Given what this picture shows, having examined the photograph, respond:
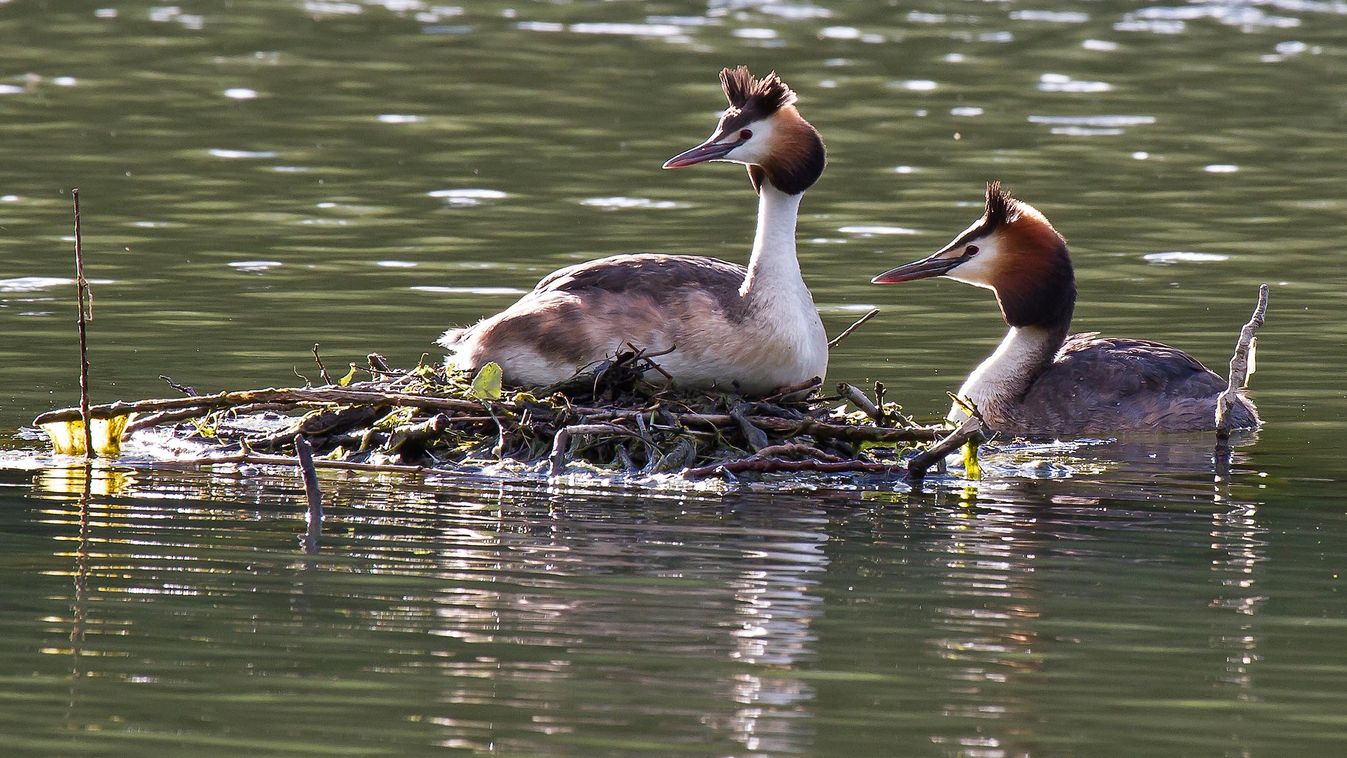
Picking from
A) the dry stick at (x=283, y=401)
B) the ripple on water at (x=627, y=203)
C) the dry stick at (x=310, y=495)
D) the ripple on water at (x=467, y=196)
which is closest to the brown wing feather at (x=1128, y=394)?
the dry stick at (x=283, y=401)

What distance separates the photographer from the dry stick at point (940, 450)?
9.55 m

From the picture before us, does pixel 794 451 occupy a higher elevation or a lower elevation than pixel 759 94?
lower

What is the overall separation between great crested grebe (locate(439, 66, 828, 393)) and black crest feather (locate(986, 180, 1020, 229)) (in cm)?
173

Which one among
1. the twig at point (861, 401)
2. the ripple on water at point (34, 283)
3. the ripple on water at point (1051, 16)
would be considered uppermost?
the ripple on water at point (1051, 16)

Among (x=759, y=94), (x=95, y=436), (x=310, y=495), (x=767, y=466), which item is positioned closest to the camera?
(x=310, y=495)

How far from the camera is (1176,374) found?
12.0 metres

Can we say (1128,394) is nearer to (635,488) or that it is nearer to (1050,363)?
(1050,363)

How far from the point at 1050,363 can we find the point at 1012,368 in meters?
0.28

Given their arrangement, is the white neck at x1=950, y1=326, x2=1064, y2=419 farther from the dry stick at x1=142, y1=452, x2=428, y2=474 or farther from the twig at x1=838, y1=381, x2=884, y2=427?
the dry stick at x1=142, y1=452, x2=428, y2=474

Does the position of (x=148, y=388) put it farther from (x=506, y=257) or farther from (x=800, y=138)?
(x=506, y=257)

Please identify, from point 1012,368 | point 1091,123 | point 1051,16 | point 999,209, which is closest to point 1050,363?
point 1012,368

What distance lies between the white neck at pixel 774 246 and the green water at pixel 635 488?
3.78 feet

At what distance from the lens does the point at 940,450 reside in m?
9.62

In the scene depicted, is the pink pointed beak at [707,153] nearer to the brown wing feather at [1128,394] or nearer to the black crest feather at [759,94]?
the black crest feather at [759,94]
